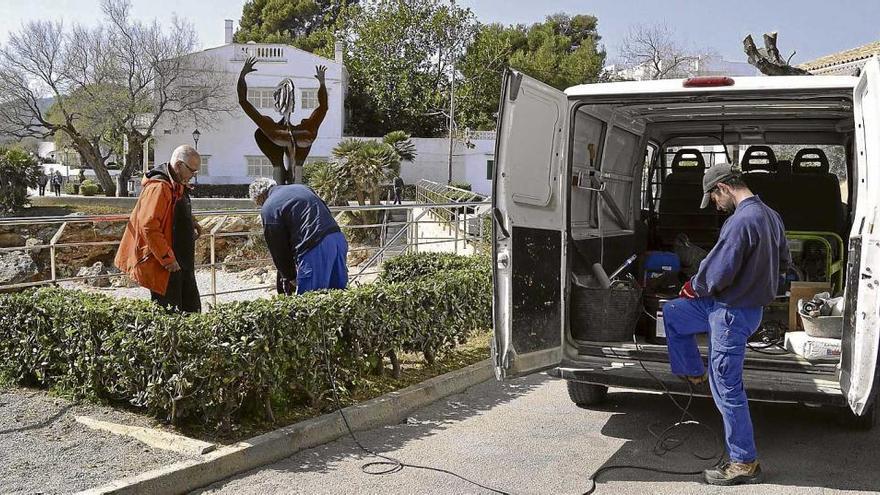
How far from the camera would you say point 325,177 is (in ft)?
108

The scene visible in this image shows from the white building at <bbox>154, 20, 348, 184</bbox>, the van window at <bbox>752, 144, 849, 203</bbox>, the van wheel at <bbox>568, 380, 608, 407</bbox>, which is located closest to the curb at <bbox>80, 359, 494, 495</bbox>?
the van wheel at <bbox>568, 380, 608, 407</bbox>

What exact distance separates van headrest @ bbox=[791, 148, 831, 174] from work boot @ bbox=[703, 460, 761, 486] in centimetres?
410

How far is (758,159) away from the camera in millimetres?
8117

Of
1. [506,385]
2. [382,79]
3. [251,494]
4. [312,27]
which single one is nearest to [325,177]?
[382,79]

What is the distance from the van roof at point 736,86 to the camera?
5.02m

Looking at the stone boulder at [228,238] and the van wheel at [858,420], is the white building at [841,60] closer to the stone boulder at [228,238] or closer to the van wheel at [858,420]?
the stone boulder at [228,238]

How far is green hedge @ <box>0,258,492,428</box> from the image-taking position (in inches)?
198

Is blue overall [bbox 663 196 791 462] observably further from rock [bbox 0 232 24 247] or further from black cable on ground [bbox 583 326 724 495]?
rock [bbox 0 232 24 247]

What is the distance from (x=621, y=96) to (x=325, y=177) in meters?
28.0

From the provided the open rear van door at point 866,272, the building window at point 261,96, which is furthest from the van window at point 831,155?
the building window at point 261,96

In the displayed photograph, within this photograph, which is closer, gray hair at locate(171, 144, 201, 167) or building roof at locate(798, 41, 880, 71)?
gray hair at locate(171, 144, 201, 167)

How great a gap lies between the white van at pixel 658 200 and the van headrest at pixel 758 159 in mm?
13

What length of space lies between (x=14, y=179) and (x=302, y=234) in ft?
111

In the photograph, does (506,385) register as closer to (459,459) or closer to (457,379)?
(457,379)
